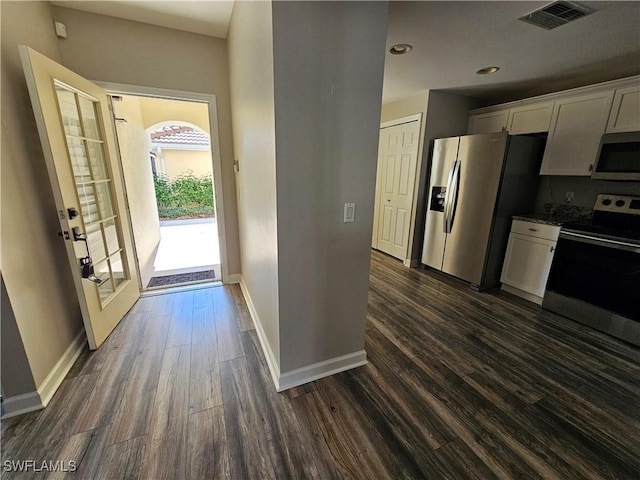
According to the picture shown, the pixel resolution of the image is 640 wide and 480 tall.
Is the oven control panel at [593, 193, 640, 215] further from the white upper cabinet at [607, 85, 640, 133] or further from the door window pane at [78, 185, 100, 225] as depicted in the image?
the door window pane at [78, 185, 100, 225]

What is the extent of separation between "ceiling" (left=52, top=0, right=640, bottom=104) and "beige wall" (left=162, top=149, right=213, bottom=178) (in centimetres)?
766

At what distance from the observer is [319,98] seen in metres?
1.39

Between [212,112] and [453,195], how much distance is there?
301 centimetres

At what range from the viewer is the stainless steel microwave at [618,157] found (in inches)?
92.2

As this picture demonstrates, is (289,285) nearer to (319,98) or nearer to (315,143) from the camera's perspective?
(315,143)

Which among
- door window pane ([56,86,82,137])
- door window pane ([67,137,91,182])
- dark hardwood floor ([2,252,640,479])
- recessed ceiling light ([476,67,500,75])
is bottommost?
dark hardwood floor ([2,252,640,479])

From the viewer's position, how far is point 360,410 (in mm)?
1580

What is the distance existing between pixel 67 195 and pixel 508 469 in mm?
3068

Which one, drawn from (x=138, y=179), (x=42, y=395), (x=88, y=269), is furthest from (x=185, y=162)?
(x=42, y=395)

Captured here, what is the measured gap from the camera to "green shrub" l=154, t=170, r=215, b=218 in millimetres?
8242

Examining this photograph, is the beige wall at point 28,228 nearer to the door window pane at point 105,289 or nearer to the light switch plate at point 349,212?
the door window pane at point 105,289

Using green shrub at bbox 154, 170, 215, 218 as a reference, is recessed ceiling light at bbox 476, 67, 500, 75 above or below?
above

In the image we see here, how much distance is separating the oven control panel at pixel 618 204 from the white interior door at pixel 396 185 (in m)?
1.93

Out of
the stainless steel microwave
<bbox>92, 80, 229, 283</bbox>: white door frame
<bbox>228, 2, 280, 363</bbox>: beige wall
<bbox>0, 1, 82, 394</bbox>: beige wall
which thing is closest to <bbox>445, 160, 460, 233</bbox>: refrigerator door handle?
the stainless steel microwave
